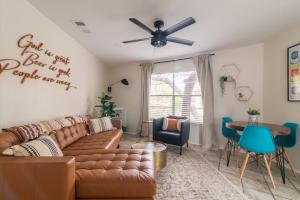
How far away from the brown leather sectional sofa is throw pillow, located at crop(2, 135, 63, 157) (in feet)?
0.23

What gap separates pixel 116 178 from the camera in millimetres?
1446

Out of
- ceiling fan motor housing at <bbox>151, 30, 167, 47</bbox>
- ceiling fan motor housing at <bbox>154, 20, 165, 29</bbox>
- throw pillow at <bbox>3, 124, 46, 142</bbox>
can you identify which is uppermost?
ceiling fan motor housing at <bbox>154, 20, 165, 29</bbox>

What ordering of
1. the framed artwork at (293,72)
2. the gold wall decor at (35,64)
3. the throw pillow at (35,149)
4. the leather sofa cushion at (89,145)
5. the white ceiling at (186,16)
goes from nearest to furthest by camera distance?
the throw pillow at (35,149), the gold wall decor at (35,64), the white ceiling at (186,16), the leather sofa cushion at (89,145), the framed artwork at (293,72)

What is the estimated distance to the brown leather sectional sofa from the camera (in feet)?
4.14

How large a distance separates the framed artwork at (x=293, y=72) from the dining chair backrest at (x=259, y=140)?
1030 mm

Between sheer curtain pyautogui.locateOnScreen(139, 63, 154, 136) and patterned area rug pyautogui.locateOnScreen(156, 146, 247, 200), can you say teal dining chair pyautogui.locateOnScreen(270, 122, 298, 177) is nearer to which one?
patterned area rug pyautogui.locateOnScreen(156, 146, 247, 200)

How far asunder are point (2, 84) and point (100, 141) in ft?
4.85

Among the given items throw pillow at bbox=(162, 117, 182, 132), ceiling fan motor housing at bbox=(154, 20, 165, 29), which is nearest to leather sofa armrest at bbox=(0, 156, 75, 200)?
ceiling fan motor housing at bbox=(154, 20, 165, 29)

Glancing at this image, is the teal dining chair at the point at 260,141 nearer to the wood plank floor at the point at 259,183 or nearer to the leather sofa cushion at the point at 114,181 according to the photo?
the wood plank floor at the point at 259,183

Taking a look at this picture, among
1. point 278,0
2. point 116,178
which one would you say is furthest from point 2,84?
point 278,0

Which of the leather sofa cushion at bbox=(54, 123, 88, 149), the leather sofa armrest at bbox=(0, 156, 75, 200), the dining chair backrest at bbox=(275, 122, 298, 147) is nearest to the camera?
the leather sofa armrest at bbox=(0, 156, 75, 200)

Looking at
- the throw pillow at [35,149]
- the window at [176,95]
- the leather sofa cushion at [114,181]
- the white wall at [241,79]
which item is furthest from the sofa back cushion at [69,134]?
the white wall at [241,79]

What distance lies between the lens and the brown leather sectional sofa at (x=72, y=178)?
4.14 feet

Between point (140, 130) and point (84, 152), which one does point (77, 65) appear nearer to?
point (84, 152)
